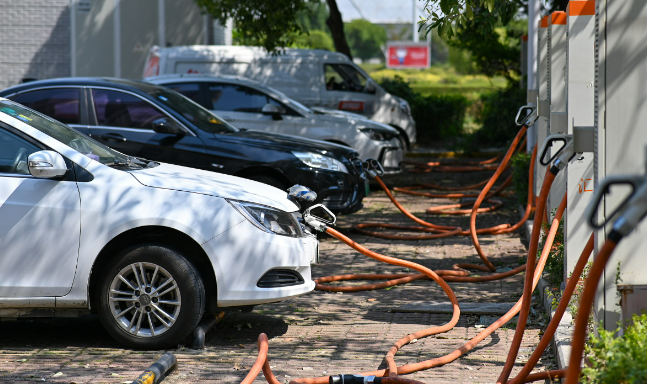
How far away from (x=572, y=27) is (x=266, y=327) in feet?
10.3

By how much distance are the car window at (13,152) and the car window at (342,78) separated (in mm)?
10416

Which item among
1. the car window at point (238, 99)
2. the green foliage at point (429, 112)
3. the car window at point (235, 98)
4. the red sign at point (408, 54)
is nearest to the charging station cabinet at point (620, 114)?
the car window at point (238, 99)

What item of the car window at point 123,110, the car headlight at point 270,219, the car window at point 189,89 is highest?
the car window at point 189,89

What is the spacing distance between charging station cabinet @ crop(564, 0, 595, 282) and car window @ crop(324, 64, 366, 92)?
9.87 meters

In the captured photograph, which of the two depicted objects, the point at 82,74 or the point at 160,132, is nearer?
the point at 160,132

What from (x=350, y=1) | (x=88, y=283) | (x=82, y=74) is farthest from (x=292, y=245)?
(x=350, y=1)

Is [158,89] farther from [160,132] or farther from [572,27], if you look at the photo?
[572,27]

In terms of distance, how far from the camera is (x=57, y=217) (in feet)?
15.3

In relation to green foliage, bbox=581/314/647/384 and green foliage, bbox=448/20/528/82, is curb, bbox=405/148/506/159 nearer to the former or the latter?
green foliage, bbox=448/20/528/82

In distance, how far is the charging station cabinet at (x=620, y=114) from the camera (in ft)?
11.5

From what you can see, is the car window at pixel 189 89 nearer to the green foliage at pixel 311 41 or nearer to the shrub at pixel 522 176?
the green foliage at pixel 311 41

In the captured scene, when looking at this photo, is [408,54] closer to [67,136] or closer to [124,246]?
[67,136]

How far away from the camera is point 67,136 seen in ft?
17.2

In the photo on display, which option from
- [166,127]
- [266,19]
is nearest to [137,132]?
[166,127]
